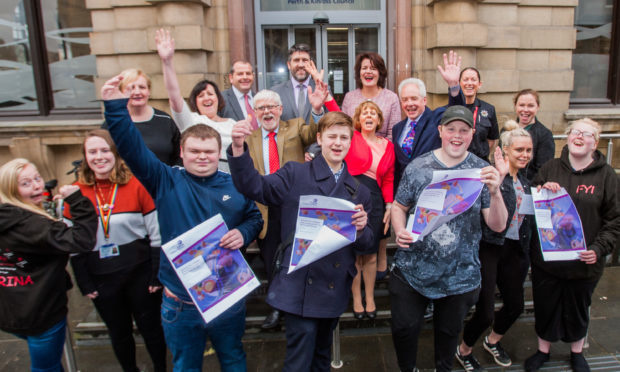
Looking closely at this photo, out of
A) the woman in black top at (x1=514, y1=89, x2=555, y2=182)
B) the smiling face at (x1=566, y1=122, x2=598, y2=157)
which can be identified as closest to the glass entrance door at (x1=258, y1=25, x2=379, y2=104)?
the woman in black top at (x1=514, y1=89, x2=555, y2=182)

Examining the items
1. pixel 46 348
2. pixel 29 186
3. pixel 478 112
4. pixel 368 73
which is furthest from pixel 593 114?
pixel 46 348

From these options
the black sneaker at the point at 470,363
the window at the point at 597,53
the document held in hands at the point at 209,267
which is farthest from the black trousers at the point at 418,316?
the window at the point at 597,53

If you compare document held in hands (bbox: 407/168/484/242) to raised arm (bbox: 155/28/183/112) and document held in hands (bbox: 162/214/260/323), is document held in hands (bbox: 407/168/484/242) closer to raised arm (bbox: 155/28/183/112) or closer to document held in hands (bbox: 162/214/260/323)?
document held in hands (bbox: 162/214/260/323)

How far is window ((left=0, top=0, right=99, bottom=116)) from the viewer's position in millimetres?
6590

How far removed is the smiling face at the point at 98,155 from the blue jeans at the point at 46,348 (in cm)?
102

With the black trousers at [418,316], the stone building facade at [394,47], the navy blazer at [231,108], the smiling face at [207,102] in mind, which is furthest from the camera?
the stone building facade at [394,47]

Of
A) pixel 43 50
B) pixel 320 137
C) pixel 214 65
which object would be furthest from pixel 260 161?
pixel 43 50

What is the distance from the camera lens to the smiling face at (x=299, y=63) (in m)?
3.97

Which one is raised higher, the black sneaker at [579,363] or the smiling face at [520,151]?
the smiling face at [520,151]

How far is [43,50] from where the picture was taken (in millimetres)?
6707

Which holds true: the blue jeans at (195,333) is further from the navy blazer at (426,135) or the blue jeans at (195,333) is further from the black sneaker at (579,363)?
the black sneaker at (579,363)

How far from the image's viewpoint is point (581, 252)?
10.1 ft

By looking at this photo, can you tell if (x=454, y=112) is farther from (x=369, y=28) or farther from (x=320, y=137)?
(x=369, y=28)

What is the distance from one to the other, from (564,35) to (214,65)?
17.5 feet
